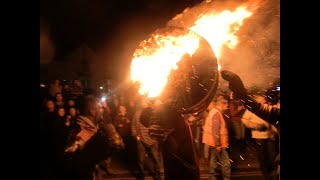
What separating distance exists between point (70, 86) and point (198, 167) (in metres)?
2.16

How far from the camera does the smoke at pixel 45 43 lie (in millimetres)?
5715

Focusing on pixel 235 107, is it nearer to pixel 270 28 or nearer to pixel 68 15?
pixel 270 28

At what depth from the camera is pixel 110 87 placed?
18.5 feet

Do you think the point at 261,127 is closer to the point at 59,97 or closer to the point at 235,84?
the point at 235,84

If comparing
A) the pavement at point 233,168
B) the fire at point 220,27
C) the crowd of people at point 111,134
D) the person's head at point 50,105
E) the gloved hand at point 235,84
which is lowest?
the pavement at point 233,168

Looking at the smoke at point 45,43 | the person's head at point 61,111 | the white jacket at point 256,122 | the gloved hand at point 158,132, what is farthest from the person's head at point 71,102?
the white jacket at point 256,122

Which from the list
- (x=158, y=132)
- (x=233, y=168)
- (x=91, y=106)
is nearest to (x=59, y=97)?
(x=91, y=106)

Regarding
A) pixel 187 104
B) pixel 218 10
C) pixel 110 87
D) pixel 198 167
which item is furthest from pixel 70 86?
pixel 218 10

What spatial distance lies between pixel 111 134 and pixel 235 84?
2001 millimetres

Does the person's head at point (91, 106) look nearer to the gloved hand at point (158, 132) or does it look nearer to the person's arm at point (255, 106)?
the gloved hand at point (158, 132)

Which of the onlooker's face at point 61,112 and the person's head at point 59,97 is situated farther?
the person's head at point 59,97

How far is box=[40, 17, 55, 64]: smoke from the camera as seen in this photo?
5715 millimetres

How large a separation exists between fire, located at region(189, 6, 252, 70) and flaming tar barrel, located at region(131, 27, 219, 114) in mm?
280

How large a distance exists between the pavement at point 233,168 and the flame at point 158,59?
1094mm
